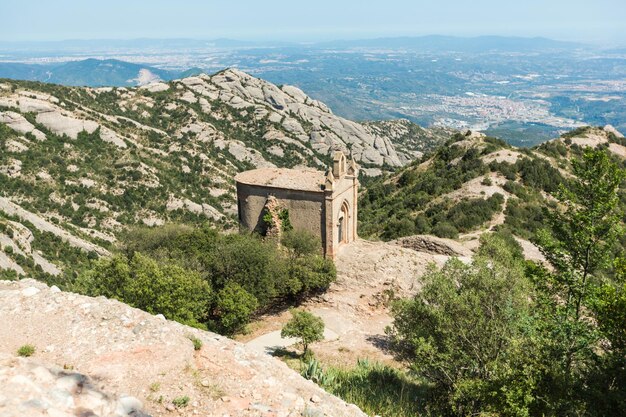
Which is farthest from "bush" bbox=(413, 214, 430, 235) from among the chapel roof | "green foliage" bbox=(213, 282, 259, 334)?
"green foliage" bbox=(213, 282, 259, 334)

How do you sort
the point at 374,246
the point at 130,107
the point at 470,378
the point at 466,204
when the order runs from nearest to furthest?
the point at 470,378
the point at 374,246
the point at 466,204
the point at 130,107

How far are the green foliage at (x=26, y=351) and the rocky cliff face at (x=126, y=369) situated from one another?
14 centimetres

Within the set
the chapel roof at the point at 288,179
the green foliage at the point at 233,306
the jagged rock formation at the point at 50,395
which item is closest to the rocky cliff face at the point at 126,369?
the jagged rock formation at the point at 50,395

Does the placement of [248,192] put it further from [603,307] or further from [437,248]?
[603,307]

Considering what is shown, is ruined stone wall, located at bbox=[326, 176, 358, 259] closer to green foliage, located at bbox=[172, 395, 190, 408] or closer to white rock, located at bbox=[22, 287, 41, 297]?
white rock, located at bbox=[22, 287, 41, 297]

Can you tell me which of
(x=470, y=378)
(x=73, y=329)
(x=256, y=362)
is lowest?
(x=470, y=378)

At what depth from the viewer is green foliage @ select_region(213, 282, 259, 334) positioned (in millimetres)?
A: 24156

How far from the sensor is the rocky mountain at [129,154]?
5425 centimetres

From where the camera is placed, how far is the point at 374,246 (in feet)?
108

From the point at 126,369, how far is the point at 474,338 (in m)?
10.2

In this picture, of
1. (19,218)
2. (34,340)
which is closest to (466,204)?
(34,340)

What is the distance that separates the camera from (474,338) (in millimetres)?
14164

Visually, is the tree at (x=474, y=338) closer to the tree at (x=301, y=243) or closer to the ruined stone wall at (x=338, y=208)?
the tree at (x=301, y=243)

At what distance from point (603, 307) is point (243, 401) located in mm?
9386
